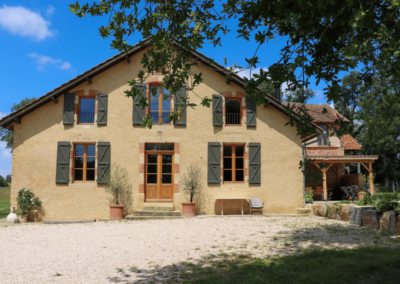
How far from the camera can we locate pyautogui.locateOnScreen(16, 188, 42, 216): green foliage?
10.8 metres

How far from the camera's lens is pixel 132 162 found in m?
11.5

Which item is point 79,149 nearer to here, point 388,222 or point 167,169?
point 167,169

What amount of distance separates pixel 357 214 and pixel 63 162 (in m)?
9.05

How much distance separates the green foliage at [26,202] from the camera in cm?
1084

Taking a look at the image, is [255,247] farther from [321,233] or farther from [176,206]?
[176,206]

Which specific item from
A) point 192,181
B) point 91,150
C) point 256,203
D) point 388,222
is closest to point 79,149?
point 91,150

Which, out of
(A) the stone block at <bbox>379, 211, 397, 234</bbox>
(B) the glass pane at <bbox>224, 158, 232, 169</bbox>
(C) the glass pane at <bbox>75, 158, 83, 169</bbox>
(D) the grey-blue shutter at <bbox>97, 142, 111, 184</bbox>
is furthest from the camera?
(B) the glass pane at <bbox>224, 158, 232, 169</bbox>

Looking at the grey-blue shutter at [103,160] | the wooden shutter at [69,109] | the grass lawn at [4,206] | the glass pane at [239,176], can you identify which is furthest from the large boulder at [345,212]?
the grass lawn at [4,206]

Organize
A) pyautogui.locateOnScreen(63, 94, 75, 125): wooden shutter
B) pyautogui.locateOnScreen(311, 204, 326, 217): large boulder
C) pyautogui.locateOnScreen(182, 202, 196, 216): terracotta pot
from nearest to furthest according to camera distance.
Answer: pyautogui.locateOnScreen(311, 204, 326, 217): large boulder < pyautogui.locateOnScreen(182, 202, 196, 216): terracotta pot < pyautogui.locateOnScreen(63, 94, 75, 125): wooden shutter

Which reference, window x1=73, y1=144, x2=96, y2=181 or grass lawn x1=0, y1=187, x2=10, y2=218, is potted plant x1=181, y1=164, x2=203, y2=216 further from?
grass lawn x1=0, y1=187, x2=10, y2=218

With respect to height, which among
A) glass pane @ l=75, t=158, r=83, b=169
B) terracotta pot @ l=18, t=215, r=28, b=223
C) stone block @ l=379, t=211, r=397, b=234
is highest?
glass pane @ l=75, t=158, r=83, b=169

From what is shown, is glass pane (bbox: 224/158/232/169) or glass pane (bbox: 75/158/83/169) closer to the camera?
glass pane (bbox: 75/158/83/169)

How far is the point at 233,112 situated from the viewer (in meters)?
12.2

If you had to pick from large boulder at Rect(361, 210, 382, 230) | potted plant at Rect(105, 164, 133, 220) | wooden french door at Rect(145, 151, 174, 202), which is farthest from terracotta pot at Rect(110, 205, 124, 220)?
large boulder at Rect(361, 210, 382, 230)
